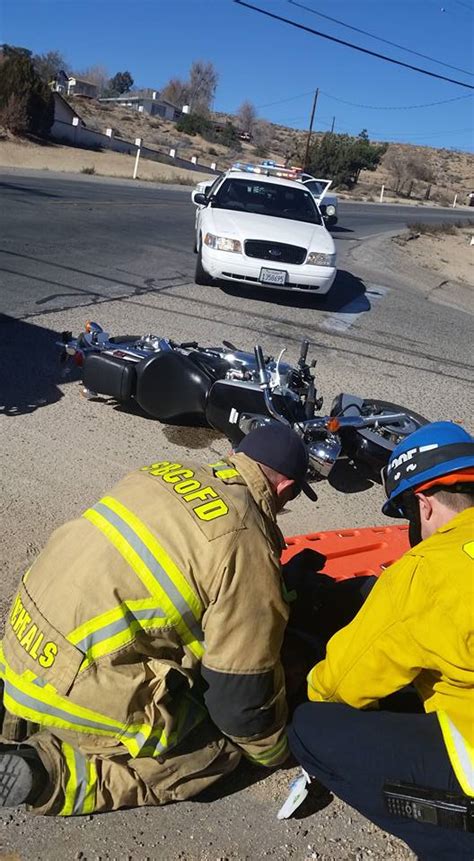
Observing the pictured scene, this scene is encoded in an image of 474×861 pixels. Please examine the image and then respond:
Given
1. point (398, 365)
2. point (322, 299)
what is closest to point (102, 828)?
point (398, 365)

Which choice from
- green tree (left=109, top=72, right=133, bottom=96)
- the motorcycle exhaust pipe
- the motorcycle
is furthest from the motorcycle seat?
green tree (left=109, top=72, right=133, bottom=96)

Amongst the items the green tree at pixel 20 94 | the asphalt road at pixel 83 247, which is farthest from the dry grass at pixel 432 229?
the green tree at pixel 20 94

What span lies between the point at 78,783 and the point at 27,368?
437 centimetres

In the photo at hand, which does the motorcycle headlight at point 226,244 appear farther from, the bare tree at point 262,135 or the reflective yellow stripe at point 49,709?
the bare tree at point 262,135

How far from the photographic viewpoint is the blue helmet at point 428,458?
2361mm

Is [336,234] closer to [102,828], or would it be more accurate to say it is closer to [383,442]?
[383,442]

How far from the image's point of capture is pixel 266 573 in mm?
2248

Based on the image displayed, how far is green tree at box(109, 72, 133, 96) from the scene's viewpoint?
381ft

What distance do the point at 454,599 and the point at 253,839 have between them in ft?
3.77

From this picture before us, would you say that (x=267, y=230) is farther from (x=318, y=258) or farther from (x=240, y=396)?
(x=240, y=396)

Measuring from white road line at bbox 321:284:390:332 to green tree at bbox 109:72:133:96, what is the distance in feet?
377

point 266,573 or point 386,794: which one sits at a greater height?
point 266,573

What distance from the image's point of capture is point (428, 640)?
1979 mm

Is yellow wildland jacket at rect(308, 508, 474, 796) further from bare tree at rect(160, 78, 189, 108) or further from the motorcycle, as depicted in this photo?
bare tree at rect(160, 78, 189, 108)
